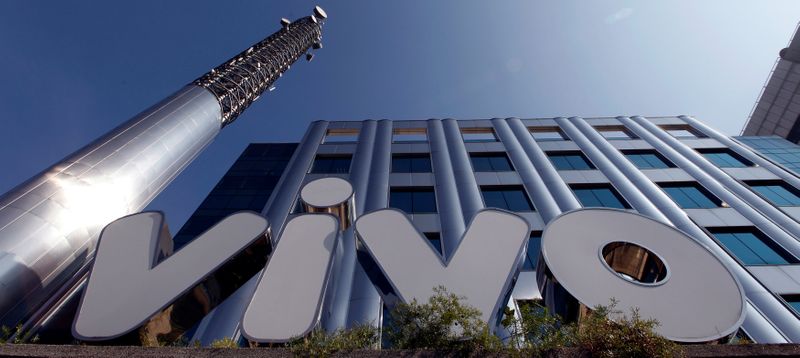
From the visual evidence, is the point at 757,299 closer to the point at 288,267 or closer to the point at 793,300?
the point at 793,300

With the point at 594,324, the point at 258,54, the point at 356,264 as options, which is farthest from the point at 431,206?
the point at 258,54

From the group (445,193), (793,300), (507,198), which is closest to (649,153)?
(507,198)

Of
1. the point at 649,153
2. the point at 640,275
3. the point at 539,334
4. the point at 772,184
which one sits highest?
the point at 539,334

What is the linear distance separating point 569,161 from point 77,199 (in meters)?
24.7

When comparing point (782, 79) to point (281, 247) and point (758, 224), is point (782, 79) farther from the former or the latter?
point (281, 247)

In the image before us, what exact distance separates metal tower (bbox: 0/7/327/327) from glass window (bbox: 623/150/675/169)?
26.6 m

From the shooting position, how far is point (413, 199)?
20.3 metres

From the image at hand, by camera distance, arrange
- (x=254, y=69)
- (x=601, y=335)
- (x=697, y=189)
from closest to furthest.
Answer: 1. (x=601, y=335)
2. (x=697, y=189)
3. (x=254, y=69)

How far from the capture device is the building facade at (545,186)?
14.2 m

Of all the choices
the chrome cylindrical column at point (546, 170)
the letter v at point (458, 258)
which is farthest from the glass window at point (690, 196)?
the letter v at point (458, 258)

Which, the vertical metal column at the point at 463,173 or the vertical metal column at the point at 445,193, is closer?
the vertical metal column at the point at 445,193

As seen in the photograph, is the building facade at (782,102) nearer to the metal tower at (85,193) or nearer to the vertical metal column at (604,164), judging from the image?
the vertical metal column at (604,164)

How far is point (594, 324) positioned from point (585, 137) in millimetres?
23823

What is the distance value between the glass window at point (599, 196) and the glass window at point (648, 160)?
4473 mm
